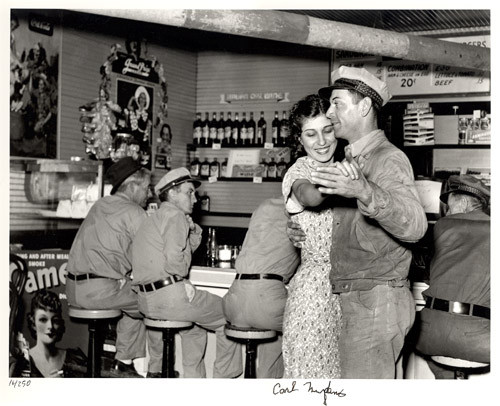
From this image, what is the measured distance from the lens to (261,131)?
745 cm

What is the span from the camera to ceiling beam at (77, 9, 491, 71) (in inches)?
122

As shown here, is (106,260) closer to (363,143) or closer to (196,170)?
(363,143)

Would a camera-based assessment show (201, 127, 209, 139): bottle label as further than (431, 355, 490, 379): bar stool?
Yes

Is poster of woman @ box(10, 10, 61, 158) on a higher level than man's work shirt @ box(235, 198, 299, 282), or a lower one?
higher

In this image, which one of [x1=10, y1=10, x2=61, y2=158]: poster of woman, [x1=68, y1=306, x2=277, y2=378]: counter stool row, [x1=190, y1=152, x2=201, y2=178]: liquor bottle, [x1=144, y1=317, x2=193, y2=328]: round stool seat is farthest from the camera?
[x1=190, y1=152, x2=201, y2=178]: liquor bottle

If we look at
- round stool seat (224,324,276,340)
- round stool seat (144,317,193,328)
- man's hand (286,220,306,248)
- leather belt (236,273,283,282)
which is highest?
man's hand (286,220,306,248)

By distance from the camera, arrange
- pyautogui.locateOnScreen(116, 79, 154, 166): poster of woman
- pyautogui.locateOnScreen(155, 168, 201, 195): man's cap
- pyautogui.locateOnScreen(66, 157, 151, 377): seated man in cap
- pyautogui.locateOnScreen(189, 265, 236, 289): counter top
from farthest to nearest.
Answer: pyautogui.locateOnScreen(116, 79, 154, 166): poster of woman < pyautogui.locateOnScreen(155, 168, 201, 195): man's cap < pyautogui.locateOnScreen(66, 157, 151, 377): seated man in cap < pyautogui.locateOnScreen(189, 265, 236, 289): counter top

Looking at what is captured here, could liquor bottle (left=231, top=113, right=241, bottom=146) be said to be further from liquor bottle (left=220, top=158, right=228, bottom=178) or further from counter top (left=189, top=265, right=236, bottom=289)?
counter top (left=189, top=265, right=236, bottom=289)

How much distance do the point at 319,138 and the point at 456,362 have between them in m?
1.34

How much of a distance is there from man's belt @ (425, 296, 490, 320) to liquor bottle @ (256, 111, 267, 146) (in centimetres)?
432

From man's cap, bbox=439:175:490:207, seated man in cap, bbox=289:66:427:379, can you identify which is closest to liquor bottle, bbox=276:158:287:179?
man's cap, bbox=439:175:490:207

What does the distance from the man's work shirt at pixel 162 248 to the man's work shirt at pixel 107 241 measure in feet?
0.90

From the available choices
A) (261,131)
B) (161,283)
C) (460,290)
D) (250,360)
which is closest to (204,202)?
(261,131)

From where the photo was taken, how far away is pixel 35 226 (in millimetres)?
5391
